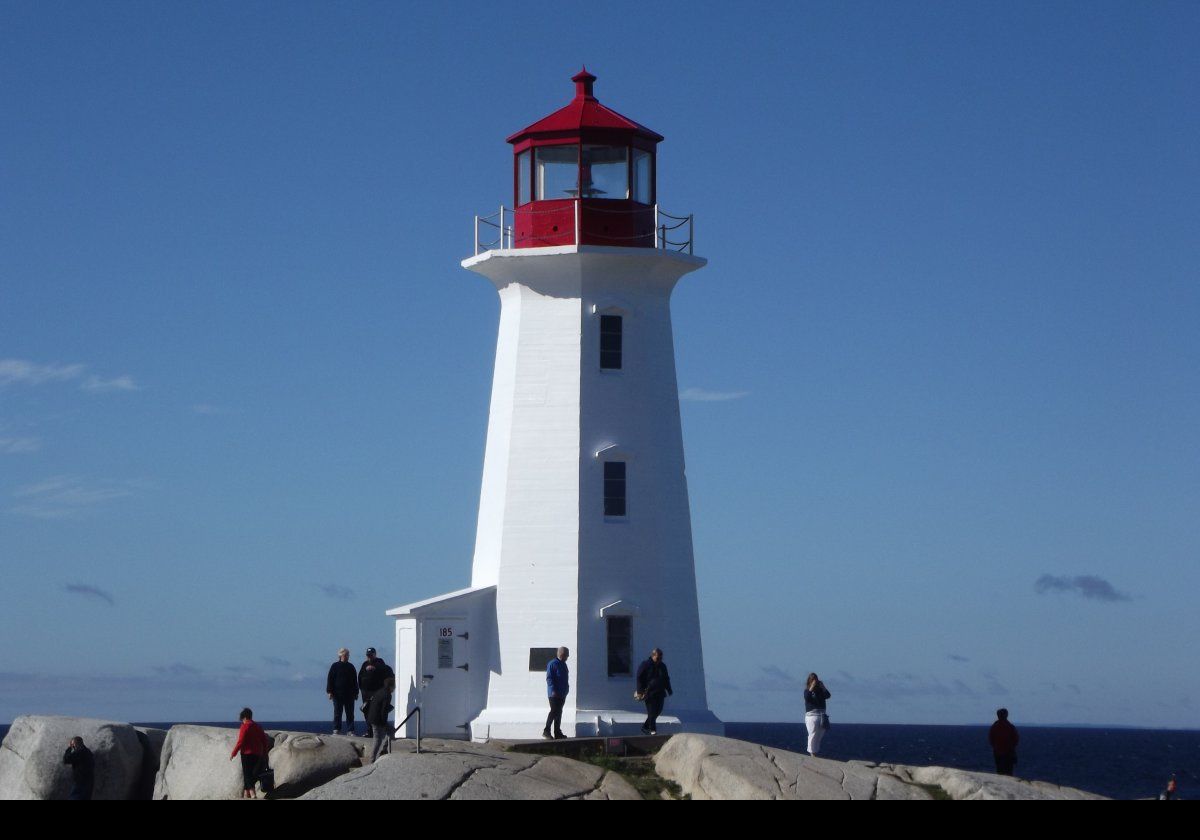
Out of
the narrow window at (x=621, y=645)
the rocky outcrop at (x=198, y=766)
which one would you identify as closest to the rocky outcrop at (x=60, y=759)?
the rocky outcrop at (x=198, y=766)

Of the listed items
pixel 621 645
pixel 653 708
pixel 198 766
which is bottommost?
pixel 198 766

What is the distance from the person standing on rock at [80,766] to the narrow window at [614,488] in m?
8.94

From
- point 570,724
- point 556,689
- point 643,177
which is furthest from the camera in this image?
point 643,177

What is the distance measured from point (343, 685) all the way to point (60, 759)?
427 cm

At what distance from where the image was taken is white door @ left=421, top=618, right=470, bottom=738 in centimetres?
2762

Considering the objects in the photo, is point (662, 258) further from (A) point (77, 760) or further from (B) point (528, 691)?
(A) point (77, 760)

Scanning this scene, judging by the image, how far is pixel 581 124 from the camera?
28.4 m

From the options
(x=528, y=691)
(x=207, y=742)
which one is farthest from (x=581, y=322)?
(x=207, y=742)

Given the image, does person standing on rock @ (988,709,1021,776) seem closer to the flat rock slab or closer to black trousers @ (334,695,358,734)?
the flat rock slab

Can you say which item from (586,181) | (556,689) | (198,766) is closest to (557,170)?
(586,181)

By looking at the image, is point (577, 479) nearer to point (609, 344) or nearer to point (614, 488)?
point (614, 488)

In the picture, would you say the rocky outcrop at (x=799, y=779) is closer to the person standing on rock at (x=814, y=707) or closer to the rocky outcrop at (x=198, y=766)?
the person standing on rock at (x=814, y=707)

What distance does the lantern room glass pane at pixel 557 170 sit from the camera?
2859 centimetres
